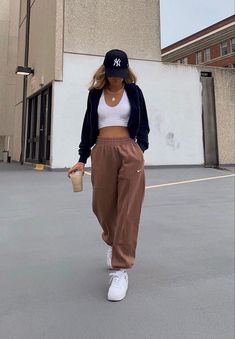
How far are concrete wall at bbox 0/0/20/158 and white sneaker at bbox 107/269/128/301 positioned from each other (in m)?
12.5

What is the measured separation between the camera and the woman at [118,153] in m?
1.82

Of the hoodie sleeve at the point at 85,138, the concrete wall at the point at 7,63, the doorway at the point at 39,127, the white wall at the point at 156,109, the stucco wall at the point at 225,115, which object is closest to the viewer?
the hoodie sleeve at the point at 85,138

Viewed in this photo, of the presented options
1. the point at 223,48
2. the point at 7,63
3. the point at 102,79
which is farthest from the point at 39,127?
the point at 223,48

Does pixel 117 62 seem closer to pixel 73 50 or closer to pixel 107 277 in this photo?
pixel 107 277

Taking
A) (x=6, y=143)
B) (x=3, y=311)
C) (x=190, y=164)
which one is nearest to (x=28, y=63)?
(x=6, y=143)

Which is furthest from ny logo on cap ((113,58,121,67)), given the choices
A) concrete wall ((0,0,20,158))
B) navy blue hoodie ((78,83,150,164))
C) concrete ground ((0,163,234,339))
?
concrete wall ((0,0,20,158))

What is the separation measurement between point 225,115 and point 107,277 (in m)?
9.09

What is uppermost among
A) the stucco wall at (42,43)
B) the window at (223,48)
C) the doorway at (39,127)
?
the window at (223,48)

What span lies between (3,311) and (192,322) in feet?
3.09

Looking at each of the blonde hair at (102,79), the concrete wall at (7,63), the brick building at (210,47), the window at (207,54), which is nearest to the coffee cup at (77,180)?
the blonde hair at (102,79)

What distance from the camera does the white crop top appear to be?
1.86 meters

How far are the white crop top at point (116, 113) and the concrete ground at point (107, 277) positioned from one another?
973 mm

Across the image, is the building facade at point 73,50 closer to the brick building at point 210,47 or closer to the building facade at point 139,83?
the building facade at point 139,83

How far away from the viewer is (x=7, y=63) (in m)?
13.8
